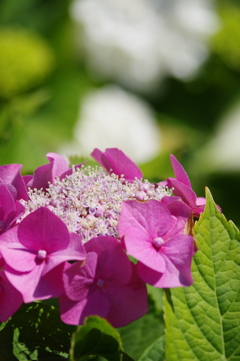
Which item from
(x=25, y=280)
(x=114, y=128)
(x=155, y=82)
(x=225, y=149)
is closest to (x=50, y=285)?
(x=25, y=280)

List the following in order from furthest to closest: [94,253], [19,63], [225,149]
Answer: [225,149] → [19,63] → [94,253]

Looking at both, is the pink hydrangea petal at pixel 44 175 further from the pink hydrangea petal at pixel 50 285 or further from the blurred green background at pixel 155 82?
the blurred green background at pixel 155 82

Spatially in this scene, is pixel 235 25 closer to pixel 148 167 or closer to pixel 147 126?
pixel 147 126

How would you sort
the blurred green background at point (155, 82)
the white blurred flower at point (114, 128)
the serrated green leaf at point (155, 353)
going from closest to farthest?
1. the serrated green leaf at point (155, 353)
2. the white blurred flower at point (114, 128)
3. the blurred green background at point (155, 82)

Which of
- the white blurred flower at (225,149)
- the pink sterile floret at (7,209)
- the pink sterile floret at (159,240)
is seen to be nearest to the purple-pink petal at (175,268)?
the pink sterile floret at (159,240)

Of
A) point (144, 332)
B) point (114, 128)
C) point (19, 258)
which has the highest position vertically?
point (19, 258)

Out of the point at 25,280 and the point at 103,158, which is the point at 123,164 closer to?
the point at 103,158

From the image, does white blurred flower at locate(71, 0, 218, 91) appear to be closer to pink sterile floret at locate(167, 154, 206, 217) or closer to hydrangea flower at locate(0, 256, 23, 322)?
pink sterile floret at locate(167, 154, 206, 217)

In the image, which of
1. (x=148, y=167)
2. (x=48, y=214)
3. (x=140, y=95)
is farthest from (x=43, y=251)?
(x=140, y=95)
